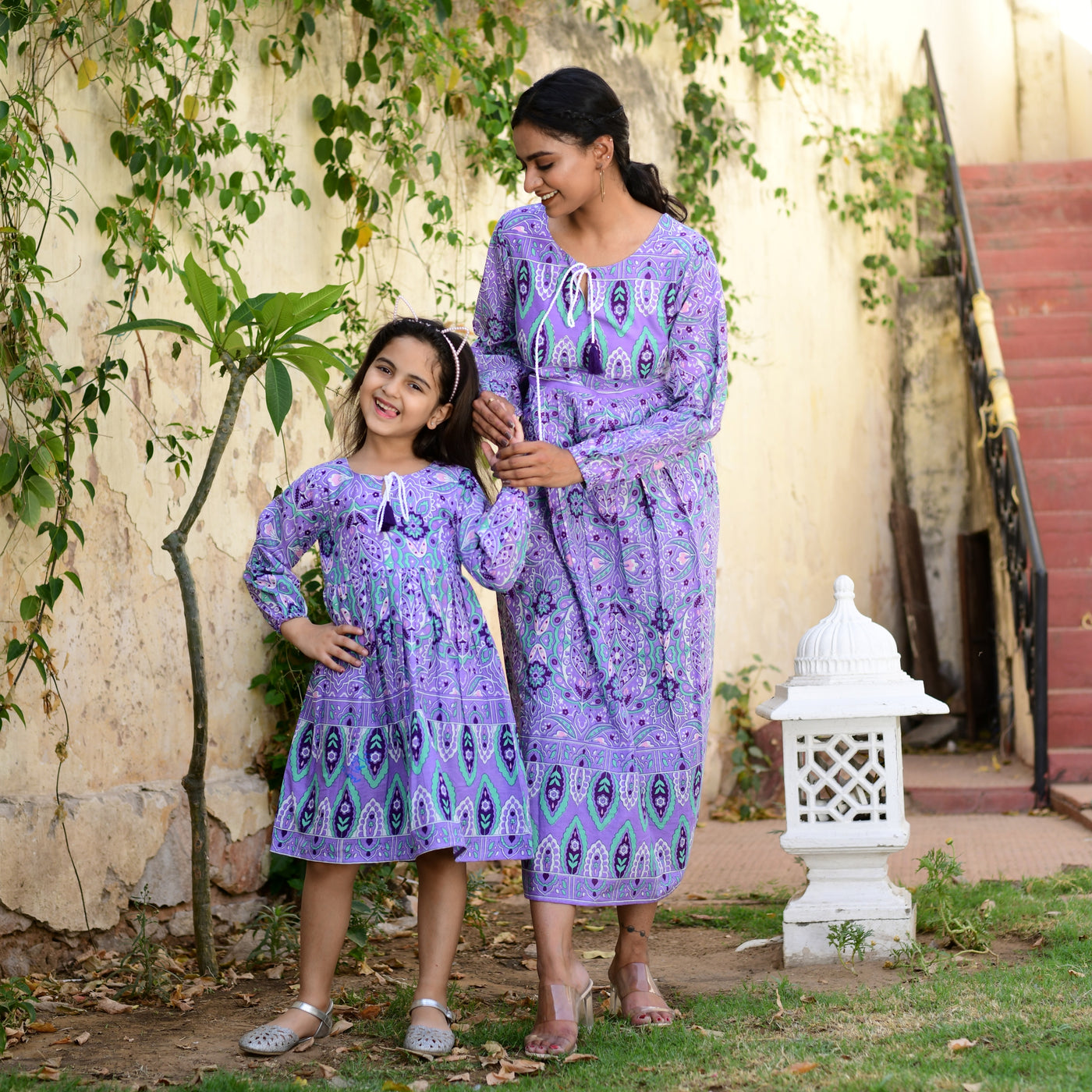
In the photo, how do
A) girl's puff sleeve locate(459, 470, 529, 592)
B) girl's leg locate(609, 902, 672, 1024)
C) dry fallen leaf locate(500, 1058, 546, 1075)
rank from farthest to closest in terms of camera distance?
girl's leg locate(609, 902, 672, 1024)
girl's puff sleeve locate(459, 470, 529, 592)
dry fallen leaf locate(500, 1058, 546, 1075)

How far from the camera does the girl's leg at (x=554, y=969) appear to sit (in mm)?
2436

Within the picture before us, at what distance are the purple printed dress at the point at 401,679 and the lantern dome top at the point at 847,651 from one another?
1.04m

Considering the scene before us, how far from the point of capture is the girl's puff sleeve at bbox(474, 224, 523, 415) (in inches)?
110

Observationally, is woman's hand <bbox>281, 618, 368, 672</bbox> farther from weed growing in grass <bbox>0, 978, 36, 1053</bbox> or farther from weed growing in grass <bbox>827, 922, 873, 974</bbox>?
weed growing in grass <bbox>827, 922, 873, 974</bbox>

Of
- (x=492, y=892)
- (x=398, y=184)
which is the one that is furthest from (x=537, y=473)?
(x=492, y=892)

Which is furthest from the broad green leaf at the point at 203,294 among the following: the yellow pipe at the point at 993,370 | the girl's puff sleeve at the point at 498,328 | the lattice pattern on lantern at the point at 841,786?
the yellow pipe at the point at 993,370

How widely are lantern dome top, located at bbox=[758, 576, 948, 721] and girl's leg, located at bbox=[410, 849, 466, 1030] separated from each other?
1.05 m

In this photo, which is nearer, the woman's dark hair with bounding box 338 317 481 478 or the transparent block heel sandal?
the transparent block heel sandal

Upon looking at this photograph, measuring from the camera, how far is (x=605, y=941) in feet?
11.7

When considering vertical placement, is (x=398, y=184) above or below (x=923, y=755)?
above

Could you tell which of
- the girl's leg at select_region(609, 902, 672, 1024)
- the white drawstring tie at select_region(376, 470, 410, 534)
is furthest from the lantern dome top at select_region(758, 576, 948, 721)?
the white drawstring tie at select_region(376, 470, 410, 534)

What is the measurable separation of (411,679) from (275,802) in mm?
1316

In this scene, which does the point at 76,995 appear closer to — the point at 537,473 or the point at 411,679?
the point at 411,679

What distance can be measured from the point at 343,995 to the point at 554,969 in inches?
Answer: 25.5
